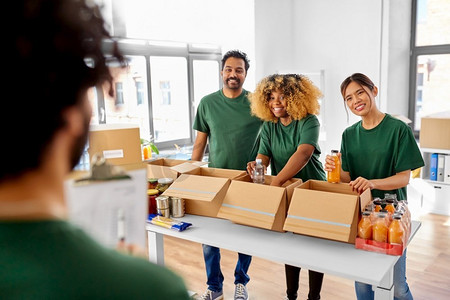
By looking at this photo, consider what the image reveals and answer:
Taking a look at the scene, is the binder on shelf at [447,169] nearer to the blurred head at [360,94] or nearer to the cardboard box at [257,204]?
the blurred head at [360,94]

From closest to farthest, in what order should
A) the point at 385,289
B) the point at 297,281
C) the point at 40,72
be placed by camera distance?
the point at 40,72 < the point at 385,289 < the point at 297,281

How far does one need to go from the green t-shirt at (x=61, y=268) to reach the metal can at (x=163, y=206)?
1.71 meters

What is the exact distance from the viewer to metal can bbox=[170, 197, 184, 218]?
2.10 meters

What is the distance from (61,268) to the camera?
1.17ft

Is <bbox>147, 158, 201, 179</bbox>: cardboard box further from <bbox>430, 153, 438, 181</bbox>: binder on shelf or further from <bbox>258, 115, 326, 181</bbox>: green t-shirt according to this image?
<bbox>430, 153, 438, 181</bbox>: binder on shelf

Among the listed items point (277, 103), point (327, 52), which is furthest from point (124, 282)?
point (327, 52)

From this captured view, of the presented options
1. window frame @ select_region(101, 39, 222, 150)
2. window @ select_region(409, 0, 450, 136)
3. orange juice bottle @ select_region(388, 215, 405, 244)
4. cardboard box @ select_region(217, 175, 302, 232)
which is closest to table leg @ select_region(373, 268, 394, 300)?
orange juice bottle @ select_region(388, 215, 405, 244)

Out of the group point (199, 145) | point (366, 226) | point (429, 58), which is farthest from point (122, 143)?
point (429, 58)

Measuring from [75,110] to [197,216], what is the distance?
5.82ft

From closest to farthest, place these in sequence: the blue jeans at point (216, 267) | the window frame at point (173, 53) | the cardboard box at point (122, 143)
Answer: the cardboard box at point (122, 143), the blue jeans at point (216, 267), the window frame at point (173, 53)

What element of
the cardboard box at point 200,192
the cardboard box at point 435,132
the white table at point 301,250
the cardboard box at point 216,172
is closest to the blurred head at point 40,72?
the white table at point 301,250

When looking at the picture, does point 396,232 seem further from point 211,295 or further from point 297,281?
point 211,295

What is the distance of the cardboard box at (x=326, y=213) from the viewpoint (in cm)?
164

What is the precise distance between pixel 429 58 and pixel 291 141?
150 inches
